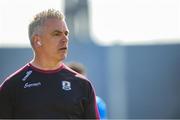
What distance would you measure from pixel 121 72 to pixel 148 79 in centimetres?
78

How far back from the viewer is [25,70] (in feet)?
18.6

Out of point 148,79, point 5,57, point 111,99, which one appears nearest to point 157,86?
point 148,79

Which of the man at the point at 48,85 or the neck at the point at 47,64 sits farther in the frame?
the neck at the point at 47,64

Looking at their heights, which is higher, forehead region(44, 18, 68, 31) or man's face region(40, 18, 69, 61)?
forehead region(44, 18, 68, 31)

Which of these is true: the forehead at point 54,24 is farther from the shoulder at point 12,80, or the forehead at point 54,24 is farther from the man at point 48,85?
the shoulder at point 12,80

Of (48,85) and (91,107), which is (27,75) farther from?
(91,107)

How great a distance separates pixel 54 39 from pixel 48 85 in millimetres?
331

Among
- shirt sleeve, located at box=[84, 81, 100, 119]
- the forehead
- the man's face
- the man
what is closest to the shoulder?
the man

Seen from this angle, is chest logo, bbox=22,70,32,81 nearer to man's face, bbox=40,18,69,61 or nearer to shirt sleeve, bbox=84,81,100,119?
man's face, bbox=40,18,69,61

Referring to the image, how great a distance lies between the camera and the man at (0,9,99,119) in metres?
5.51

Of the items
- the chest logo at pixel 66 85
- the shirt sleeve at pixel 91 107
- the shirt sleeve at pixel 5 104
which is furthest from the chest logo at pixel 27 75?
the shirt sleeve at pixel 91 107

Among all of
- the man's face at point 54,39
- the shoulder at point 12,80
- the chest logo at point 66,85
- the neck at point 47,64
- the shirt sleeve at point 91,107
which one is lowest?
the shirt sleeve at point 91,107

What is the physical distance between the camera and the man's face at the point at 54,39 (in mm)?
5625

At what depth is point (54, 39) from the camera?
5641mm
